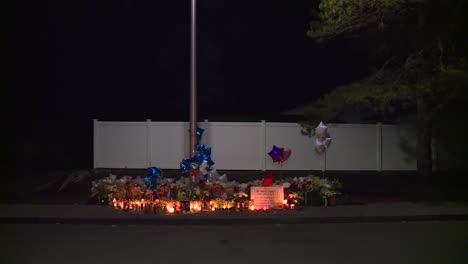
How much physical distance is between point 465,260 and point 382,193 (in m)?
9.88

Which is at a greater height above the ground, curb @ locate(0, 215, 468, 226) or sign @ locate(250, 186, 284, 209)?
sign @ locate(250, 186, 284, 209)

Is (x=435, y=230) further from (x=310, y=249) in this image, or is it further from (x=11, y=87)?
(x=11, y=87)

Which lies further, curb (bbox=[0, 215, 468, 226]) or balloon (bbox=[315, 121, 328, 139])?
balloon (bbox=[315, 121, 328, 139])

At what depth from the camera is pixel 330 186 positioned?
1716 cm

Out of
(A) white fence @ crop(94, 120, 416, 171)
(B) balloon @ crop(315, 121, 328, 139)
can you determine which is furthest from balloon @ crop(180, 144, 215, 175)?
(A) white fence @ crop(94, 120, 416, 171)

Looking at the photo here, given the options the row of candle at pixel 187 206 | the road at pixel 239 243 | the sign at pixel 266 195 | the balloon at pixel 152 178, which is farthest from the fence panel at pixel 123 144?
Answer: the road at pixel 239 243

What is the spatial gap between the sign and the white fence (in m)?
6.39

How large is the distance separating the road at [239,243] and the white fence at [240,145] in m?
8.48

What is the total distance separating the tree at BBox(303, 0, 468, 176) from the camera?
1634 centimetres

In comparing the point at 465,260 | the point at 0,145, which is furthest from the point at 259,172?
the point at 465,260

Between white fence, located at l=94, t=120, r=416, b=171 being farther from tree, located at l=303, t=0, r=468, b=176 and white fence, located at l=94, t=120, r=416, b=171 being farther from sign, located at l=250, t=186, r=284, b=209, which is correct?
sign, located at l=250, t=186, r=284, b=209

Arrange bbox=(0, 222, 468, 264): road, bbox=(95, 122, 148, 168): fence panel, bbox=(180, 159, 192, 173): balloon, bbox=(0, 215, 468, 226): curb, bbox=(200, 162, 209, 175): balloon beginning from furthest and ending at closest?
1. bbox=(95, 122, 148, 168): fence panel
2. bbox=(200, 162, 209, 175): balloon
3. bbox=(180, 159, 192, 173): balloon
4. bbox=(0, 215, 468, 226): curb
5. bbox=(0, 222, 468, 264): road

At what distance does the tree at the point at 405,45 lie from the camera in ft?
53.6

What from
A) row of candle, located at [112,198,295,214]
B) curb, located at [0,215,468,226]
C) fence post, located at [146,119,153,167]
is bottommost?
curb, located at [0,215,468,226]
